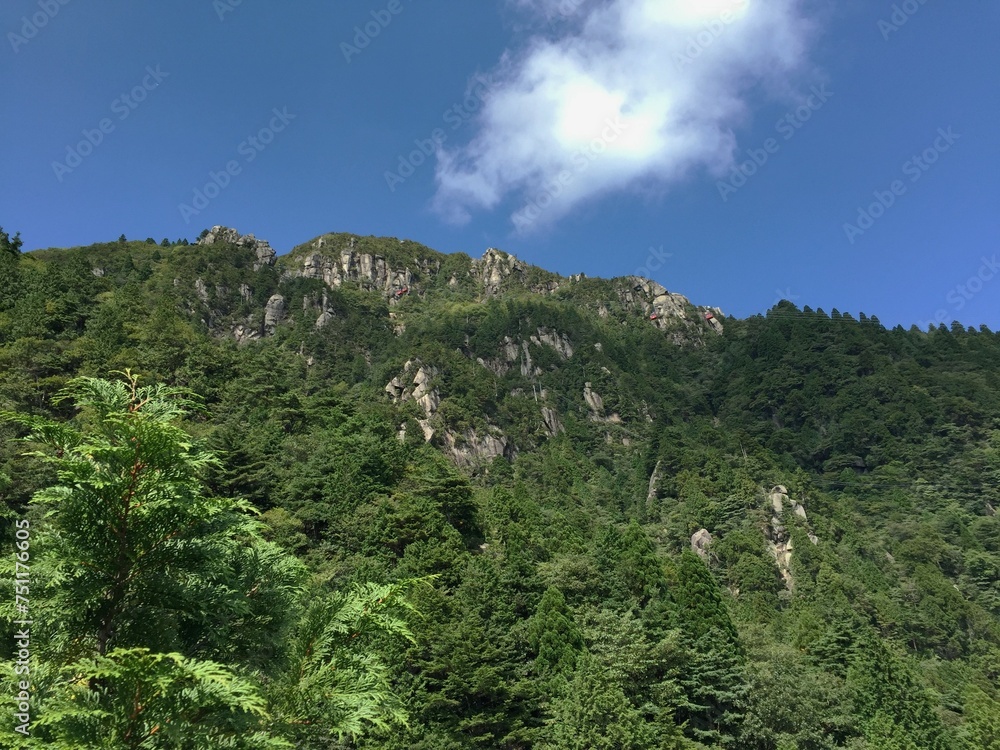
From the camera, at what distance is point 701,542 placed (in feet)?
219

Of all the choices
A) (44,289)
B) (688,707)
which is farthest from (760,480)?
(44,289)

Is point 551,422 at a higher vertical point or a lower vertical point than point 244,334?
lower

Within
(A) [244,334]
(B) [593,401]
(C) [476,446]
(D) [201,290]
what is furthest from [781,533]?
(D) [201,290]

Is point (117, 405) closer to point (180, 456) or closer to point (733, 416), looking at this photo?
point (180, 456)

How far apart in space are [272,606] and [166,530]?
1.96m

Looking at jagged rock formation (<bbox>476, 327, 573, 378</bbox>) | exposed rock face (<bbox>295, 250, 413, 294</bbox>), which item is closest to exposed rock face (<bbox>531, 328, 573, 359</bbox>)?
jagged rock formation (<bbox>476, 327, 573, 378</bbox>)

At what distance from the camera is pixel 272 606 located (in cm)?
787

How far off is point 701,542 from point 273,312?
87.9 m

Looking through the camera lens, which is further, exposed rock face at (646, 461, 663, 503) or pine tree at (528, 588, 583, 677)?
exposed rock face at (646, 461, 663, 503)

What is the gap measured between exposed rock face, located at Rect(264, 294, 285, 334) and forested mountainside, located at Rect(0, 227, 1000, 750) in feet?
3.94

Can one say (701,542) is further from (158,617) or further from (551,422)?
(158,617)

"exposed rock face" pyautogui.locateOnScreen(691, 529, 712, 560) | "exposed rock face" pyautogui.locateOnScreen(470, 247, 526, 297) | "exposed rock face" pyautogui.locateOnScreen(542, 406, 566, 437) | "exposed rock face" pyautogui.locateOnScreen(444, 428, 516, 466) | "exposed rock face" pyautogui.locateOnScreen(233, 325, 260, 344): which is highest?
"exposed rock face" pyautogui.locateOnScreen(470, 247, 526, 297)

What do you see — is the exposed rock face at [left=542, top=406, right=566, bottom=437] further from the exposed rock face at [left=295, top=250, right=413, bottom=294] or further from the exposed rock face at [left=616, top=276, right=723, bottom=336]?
the exposed rock face at [left=295, top=250, right=413, bottom=294]

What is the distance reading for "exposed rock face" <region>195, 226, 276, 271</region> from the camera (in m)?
129
